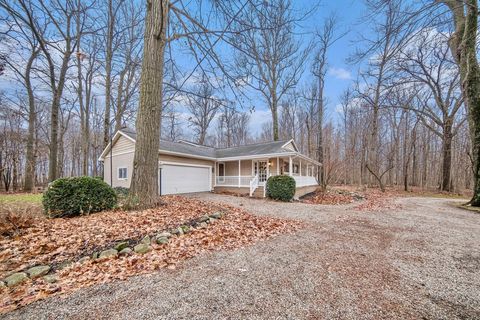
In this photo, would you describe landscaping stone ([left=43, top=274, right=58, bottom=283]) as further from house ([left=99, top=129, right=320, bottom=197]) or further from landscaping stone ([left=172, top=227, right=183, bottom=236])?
house ([left=99, top=129, right=320, bottom=197])

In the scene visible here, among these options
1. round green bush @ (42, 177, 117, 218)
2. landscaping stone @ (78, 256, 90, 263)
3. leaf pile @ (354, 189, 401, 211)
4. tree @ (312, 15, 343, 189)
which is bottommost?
leaf pile @ (354, 189, 401, 211)

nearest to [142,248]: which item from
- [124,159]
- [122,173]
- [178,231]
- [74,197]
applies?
[178,231]

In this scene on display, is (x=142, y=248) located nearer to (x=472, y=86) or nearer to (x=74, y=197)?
(x=74, y=197)

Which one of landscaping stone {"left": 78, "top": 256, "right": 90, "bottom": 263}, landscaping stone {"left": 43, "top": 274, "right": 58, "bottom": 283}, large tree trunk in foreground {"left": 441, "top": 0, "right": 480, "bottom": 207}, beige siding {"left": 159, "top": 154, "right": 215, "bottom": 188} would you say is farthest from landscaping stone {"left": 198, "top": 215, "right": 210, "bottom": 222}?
large tree trunk in foreground {"left": 441, "top": 0, "right": 480, "bottom": 207}

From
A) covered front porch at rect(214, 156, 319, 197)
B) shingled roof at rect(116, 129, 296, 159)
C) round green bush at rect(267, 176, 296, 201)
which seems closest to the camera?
round green bush at rect(267, 176, 296, 201)

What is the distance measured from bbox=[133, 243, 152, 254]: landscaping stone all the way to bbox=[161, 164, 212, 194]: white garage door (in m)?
8.80

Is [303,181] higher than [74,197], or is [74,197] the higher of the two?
[74,197]

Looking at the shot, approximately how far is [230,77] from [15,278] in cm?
550

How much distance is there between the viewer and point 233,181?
14.8 metres

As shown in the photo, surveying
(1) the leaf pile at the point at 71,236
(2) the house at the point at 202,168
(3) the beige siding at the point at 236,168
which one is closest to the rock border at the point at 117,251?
(1) the leaf pile at the point at 71,236

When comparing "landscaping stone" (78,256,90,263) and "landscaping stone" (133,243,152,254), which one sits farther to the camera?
"landscaping stone" (133,243,152,254)

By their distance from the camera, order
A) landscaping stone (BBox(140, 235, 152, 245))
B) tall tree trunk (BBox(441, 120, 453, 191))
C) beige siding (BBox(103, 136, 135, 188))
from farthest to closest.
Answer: tall tree trunk (BBox(441, 120, 453, 191)), beige siding (BBox(103, 136, 135, 188)), landscaping stone (BBox(140, 235, 152, 245))

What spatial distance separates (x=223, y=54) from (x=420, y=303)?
20.2 ft

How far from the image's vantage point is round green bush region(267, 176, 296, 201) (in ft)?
35.9
